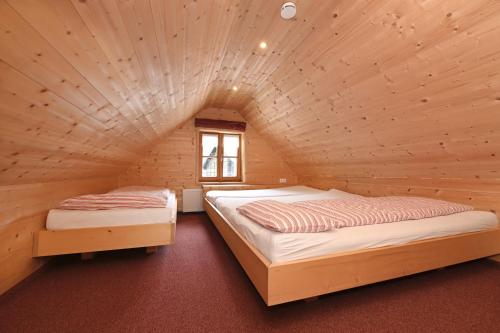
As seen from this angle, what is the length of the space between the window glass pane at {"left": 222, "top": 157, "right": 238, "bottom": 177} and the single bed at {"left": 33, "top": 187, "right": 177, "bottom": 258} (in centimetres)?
265

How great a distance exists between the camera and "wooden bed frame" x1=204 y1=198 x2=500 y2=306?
3.84 feet

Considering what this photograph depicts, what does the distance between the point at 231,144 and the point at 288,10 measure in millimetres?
3345

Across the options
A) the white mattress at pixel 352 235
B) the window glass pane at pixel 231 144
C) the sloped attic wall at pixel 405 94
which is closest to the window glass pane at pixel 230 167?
the window glass pane at pixel 231 144

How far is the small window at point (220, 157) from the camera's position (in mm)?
4488

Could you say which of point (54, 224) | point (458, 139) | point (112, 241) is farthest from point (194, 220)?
point (458, 139)

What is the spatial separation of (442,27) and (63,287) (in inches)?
121

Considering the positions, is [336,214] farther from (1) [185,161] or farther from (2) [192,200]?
(1) [185,161]

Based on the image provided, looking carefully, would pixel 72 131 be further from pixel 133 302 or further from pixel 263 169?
pixel 263 169

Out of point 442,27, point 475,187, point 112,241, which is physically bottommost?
point 112,241

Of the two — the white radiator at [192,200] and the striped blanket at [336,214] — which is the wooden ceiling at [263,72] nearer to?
the striped blanket at [336,214]

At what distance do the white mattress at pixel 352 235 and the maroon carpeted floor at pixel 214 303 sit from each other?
0.38 m

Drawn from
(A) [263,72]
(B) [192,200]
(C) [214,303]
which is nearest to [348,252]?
(C) [214,303]

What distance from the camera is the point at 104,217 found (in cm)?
185

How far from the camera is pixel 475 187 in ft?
6.91
